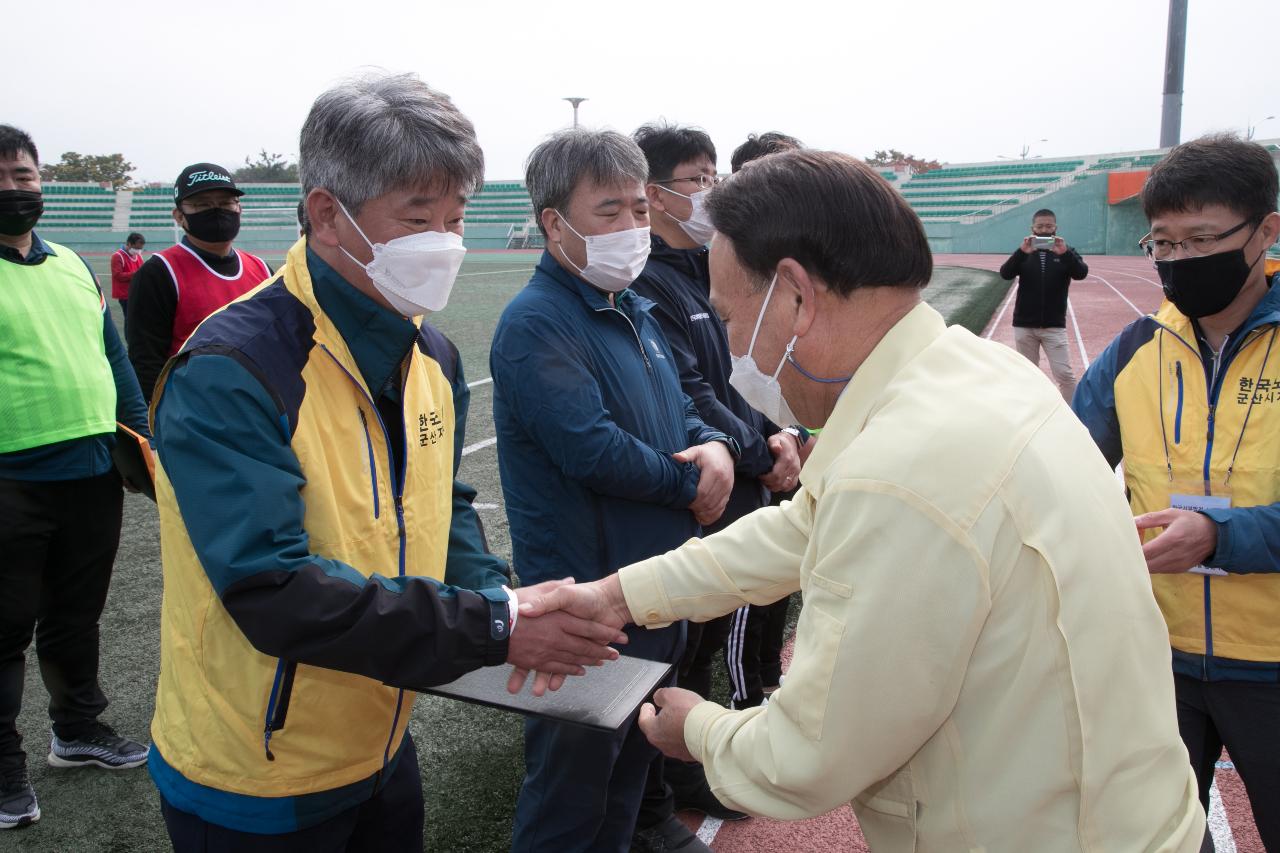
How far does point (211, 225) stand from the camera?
4.48 meters

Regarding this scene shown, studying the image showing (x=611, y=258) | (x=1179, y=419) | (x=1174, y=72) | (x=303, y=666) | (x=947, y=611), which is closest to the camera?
(x=947, y=611)

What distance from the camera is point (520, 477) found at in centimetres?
268

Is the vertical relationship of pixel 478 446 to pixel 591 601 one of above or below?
below

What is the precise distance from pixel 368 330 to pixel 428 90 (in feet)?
1.64

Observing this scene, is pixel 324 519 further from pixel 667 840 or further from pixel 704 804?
pixel 704 804

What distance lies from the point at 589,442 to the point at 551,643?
0.76m

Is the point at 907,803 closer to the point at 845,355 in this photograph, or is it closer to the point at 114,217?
the point at 845,355

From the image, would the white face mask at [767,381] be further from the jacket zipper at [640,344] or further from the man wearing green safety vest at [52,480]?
the man wearing green safety vest at [52,480]

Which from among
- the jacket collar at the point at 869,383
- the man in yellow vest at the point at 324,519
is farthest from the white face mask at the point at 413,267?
the jacket collar at the point at 869,383

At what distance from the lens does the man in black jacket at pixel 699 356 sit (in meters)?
3.45

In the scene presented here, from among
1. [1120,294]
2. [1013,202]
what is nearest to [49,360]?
[1120,294]

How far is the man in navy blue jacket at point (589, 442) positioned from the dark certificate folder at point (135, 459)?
1.41 m

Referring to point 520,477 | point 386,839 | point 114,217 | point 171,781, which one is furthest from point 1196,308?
point 114,217

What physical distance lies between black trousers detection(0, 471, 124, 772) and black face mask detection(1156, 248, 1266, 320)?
3.58 meters
